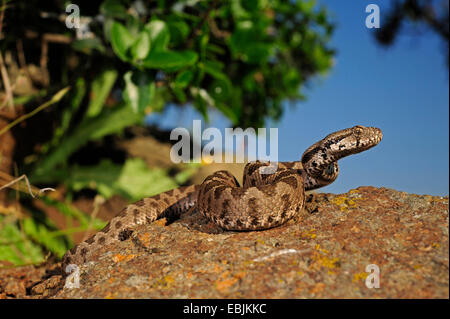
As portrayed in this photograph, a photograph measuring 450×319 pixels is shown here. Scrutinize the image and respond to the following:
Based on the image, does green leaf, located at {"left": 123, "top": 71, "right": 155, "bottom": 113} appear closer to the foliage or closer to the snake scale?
the foliage

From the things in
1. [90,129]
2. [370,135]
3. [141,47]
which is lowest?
[370,135]

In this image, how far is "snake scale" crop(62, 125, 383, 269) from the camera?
3904 mm

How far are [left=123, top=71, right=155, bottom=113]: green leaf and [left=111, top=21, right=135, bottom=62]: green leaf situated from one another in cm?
34

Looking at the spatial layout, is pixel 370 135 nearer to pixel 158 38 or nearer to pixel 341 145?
pixel 341 145

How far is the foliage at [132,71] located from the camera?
17.1 ft

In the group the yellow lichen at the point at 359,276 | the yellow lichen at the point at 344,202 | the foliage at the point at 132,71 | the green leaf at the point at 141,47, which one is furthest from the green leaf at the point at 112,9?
the yellow lichen at the point at 359,276

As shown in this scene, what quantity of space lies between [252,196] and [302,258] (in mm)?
1249

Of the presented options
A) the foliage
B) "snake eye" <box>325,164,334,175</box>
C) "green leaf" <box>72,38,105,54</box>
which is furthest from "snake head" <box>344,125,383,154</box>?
"green leaf" <box>72,38,105,54</box>

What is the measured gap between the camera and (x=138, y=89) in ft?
16.4

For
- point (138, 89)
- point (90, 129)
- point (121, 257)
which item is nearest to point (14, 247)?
point (90, 129)

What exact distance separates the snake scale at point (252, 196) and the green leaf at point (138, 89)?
1271 mm

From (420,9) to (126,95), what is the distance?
7507mm
